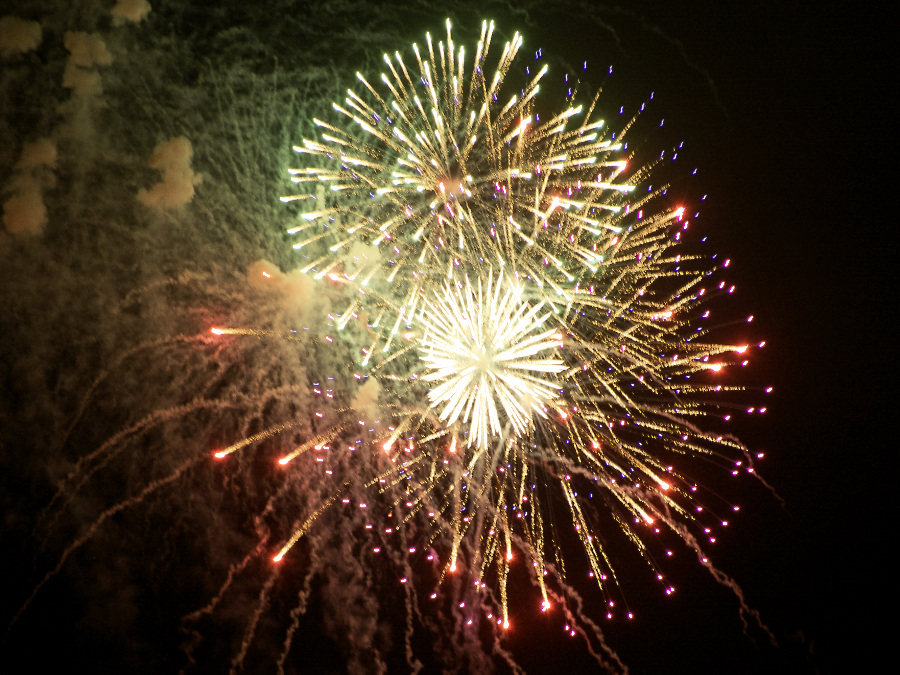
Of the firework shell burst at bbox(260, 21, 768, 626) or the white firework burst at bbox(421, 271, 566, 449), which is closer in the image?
the white firework burst at bbox(421, 271, 566, 449)

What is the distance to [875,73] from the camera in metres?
4.65

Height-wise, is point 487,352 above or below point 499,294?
below

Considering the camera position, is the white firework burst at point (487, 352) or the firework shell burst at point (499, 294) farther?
the firework shell burst at point (499, 294)

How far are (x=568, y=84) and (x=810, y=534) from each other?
643cm

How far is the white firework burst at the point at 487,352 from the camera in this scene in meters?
3.71

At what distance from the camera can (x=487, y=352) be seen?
3.73 m

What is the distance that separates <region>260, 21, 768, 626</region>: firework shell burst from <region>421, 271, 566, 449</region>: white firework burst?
0.06 ft

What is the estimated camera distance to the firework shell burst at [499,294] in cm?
382

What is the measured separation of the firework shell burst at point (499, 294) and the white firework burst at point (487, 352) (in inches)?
0.7

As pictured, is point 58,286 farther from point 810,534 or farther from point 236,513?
point 810,534

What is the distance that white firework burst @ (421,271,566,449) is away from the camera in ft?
12.2

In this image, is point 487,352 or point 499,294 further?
point 499,294

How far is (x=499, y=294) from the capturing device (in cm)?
388

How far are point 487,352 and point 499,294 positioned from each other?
23.2 inches
